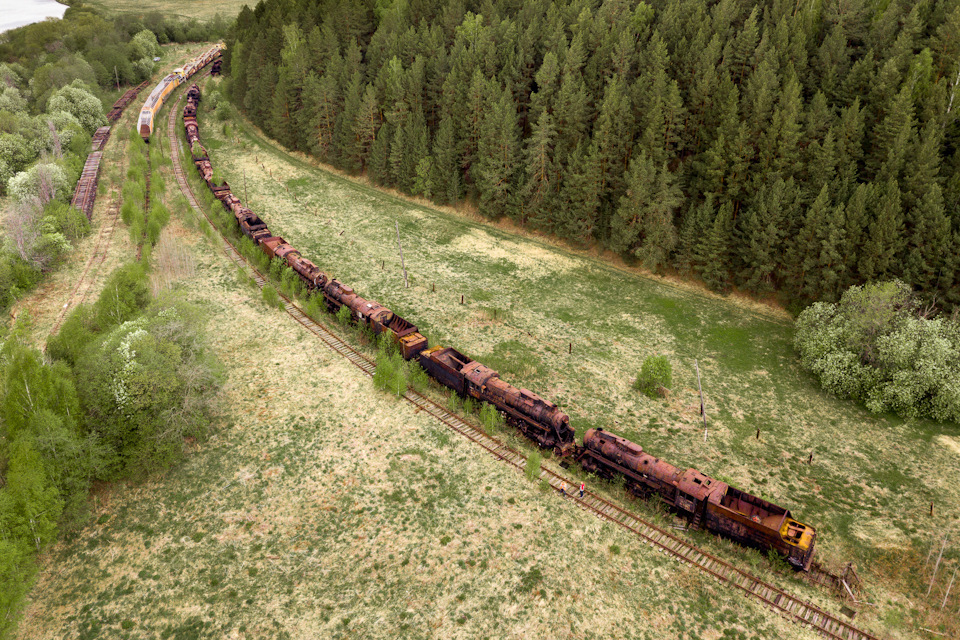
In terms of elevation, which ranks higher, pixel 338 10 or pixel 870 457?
pixel 338 10

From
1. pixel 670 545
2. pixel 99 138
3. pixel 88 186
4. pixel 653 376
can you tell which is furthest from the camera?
pixel 99 138

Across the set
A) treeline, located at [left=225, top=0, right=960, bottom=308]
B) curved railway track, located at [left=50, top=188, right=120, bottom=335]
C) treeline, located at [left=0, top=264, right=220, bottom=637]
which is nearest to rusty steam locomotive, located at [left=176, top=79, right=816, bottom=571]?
treeline, located at [left=0, top=264, right=220, bottom=637]

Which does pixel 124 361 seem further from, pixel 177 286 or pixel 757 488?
pixel 757 488

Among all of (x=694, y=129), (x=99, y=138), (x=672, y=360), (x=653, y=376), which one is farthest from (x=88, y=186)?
(x=694, y=129)

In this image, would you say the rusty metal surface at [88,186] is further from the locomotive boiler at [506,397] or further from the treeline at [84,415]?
the locomotive boiler at [506,397]

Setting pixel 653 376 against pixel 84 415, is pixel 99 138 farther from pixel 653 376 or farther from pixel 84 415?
pixel 653 376

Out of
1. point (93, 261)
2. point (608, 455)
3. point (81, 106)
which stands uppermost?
point (81, 106)

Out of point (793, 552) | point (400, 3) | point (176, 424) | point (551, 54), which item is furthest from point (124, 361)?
point (400, 3)
